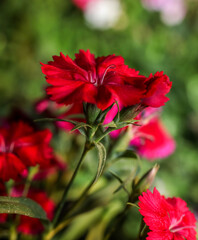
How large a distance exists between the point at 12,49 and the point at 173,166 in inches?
43.1

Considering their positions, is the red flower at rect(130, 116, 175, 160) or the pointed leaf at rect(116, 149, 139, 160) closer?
the pointed leaf at rect(116, 149, 139, 160)

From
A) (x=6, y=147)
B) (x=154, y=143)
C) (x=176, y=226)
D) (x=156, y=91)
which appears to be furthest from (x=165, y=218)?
(x=154, y=143)

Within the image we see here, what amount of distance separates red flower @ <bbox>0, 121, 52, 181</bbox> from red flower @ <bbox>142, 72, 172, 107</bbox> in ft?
0.65

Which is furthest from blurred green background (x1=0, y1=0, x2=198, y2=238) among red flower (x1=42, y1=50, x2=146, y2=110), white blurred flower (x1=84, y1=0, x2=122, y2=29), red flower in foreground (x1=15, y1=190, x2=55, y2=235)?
red flower (x1=42, y1=50, x2=146, y2=110)

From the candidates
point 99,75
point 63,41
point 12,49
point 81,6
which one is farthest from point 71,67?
point 81,6

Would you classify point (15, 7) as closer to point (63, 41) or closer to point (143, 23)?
point (63, 41)

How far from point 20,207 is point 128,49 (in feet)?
5.41

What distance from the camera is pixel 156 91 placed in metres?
0.38

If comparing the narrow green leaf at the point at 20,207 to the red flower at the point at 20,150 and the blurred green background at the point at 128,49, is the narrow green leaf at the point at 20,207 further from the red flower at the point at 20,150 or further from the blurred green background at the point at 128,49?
the blurred green background at the point at 128,49

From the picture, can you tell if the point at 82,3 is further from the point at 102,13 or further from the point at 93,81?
the point at 93,81

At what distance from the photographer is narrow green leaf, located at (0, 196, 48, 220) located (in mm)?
406

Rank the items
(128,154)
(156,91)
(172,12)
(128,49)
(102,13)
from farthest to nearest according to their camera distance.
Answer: (172,12)
(102,13)
(128,49)
(128,154)
(156,91)

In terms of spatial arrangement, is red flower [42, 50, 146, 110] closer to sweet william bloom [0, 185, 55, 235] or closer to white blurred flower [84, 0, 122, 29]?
sweet william bloom [0, 185, 55, 235]

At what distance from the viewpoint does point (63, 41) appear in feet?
6.33
